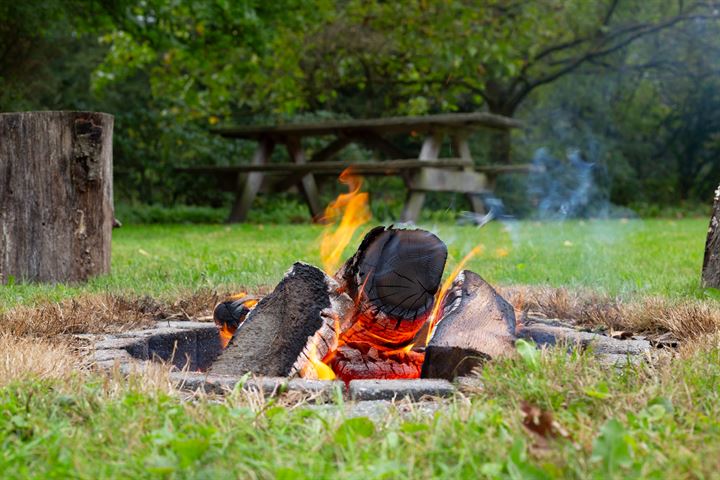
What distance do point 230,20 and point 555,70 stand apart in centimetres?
1050

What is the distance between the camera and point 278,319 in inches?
117

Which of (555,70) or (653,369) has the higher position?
(555,70)

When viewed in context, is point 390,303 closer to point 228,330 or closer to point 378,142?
point 228,330

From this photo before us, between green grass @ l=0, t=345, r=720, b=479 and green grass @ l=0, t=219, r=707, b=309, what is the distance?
74.6 inches

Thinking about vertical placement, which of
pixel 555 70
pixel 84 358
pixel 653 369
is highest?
pixel 555 70

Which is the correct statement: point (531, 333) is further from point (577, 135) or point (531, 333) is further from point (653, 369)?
point (577, 135)

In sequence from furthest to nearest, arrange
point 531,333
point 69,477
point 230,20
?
1. point 230,20
2. point 531,333
3. point 69,477

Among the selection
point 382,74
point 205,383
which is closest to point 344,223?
point 205,383

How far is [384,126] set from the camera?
439 inches

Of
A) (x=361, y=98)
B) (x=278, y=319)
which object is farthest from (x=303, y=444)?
(x=361, y=98)

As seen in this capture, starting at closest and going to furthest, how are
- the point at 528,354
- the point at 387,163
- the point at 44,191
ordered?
the point at 528,354 → the point at 44,191 → the point at 387,163

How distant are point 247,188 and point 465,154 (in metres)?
3.13

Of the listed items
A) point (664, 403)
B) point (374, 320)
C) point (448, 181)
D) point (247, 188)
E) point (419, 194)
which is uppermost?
point (664, 403)

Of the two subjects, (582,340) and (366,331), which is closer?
(582,340)
